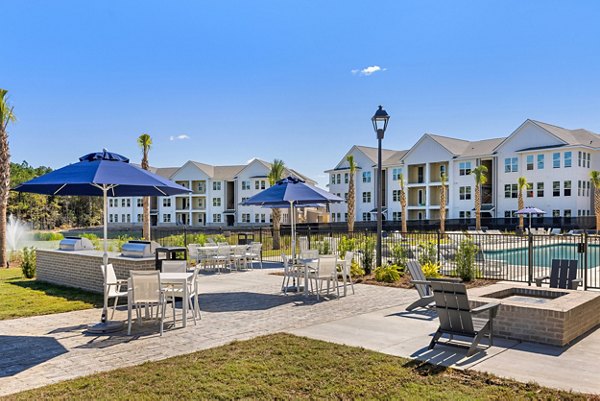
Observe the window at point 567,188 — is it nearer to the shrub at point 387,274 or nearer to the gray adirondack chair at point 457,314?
the shrub at point 387,274

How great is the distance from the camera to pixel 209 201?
68.4 m

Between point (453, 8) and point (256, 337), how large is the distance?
12.1 meters

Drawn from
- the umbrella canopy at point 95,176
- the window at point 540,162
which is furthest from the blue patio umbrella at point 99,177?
the window at point 540,162

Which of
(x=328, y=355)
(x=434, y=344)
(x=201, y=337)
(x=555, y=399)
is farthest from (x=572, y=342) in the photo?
(x=201, y=337)

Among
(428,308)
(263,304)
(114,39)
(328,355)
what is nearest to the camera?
(328,355)

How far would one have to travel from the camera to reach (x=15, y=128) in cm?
1970

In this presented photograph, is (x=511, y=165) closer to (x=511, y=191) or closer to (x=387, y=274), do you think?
(x=511, y=191)

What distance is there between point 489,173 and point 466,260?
42860mm

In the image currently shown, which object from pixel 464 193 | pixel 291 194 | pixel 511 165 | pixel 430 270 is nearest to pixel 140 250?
pixel 291 194

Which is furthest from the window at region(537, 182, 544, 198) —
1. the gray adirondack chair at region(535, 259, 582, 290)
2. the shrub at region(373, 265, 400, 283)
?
the gray adirondack chair at region(535, 259, 582, 290)

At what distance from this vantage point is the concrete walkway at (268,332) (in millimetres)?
5380

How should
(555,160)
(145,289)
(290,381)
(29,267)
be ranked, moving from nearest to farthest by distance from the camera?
(290,381)
(145,289)
(29,267)
(555,160)

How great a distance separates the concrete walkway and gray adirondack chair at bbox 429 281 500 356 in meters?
0.23

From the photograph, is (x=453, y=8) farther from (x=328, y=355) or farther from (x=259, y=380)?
(x=259, y=380)
